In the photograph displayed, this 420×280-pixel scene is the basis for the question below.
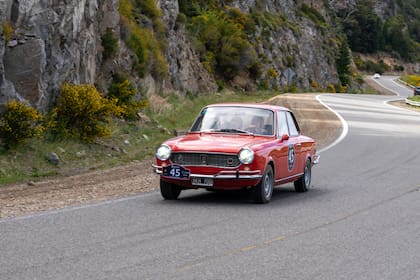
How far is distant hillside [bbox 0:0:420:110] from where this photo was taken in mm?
19703

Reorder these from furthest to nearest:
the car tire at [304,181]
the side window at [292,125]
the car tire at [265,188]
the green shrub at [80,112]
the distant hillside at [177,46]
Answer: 1. the green shrub at [80,112]
2. the distant hillside at [177,46]
3. the car tire at [304,181]
4. the side window at [292,125]
5. the car tire at [265,188]

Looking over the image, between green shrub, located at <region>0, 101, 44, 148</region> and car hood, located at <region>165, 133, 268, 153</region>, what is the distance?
21.1 ft

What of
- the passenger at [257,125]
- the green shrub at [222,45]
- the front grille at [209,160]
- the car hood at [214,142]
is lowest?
the green shrub at [222,45]

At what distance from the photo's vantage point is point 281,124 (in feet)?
43.5

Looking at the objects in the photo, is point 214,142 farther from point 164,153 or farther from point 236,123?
point 236,123

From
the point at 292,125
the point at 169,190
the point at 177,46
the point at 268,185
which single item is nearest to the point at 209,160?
the point at 169,190

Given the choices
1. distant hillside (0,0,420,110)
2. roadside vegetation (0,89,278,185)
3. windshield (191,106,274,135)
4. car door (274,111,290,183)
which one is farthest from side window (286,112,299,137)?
distant hillside (0,0,420,110)

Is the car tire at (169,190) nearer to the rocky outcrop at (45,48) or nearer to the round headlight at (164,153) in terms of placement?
the round headlight at (164,153)

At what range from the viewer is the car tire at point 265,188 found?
1171 centimetres

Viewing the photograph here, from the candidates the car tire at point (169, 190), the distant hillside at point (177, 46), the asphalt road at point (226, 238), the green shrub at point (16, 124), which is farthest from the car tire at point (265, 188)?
the distant hillside at point (177, 46)

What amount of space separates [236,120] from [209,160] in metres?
1.54

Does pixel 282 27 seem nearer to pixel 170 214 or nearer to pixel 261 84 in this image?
pixel 261 84

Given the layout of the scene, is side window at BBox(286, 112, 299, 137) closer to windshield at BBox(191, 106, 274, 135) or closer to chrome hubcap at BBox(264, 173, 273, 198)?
windshield at BBox(191, 106, 274, 135)

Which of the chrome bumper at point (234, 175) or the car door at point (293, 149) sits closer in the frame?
the chrome bumper at point (234, 175)
